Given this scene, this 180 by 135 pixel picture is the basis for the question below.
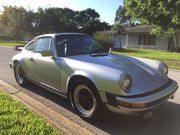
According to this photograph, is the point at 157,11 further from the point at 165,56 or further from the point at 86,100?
the point at 86,100

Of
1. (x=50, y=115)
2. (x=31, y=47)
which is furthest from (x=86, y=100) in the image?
(x=31, y=47)

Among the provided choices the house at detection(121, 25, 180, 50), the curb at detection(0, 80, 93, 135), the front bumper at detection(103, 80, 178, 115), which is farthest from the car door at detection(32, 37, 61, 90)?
the house at detection(121, 25, 180, 50)

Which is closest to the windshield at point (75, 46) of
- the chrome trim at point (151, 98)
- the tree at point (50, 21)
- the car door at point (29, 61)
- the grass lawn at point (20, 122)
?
the car door at point (29, 61)

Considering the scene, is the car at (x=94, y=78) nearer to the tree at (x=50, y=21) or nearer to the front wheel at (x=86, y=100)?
the front wheel at (x=86, y=100)

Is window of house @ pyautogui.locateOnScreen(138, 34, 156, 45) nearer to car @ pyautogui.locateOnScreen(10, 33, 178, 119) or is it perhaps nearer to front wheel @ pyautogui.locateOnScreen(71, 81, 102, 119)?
car @ pyautogui.locateOnScreen(10, 33, 178, 119)

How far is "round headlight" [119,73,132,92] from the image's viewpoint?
3.89 metres

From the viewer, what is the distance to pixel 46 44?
18.7 ft

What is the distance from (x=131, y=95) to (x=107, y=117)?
0.94m

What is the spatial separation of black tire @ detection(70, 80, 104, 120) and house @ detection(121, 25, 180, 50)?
29.1 m

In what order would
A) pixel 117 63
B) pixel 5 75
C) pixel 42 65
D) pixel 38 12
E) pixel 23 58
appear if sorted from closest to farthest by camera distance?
pixel 117 63 → pixel 42 65 → pixel 23 58 → pixel 5 75 → pixel 38 12

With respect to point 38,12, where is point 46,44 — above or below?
below

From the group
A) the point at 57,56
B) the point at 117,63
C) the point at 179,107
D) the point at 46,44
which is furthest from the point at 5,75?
the point at 179,107

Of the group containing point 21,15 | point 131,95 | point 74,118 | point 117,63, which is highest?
point 21,15

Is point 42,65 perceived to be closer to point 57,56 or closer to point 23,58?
point 57,56
